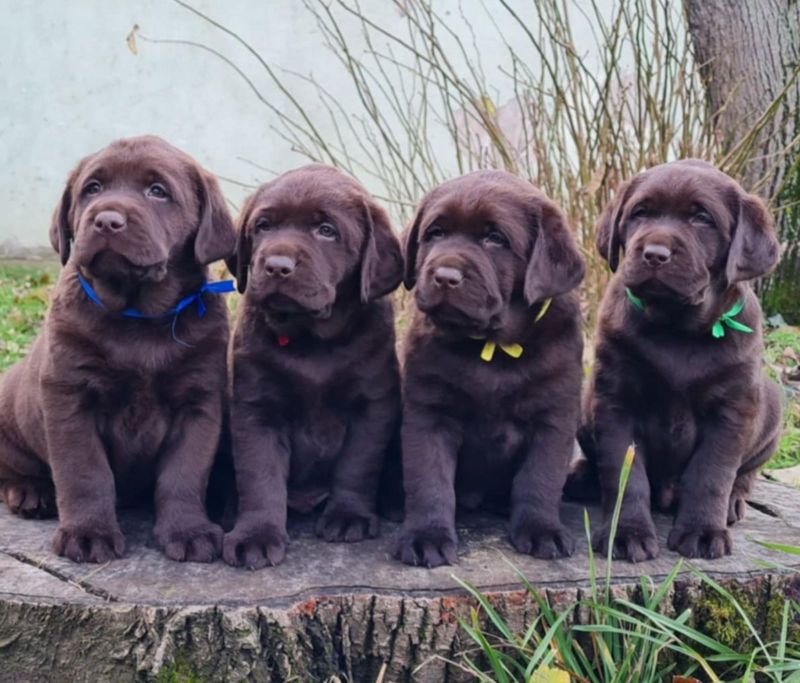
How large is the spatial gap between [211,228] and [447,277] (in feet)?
2.68

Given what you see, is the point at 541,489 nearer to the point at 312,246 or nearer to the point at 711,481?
the point at 711,481

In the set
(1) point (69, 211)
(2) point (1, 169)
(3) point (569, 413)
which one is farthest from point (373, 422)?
(2) point (1, 169)

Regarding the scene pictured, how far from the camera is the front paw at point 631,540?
3.54 meters

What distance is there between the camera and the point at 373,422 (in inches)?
151

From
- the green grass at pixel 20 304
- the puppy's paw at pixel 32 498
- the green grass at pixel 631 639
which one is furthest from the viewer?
the green grass at pixel 20 304

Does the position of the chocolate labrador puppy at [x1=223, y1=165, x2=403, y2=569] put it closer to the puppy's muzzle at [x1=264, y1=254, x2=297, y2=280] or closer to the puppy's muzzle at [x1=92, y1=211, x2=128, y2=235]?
the puppy's muzzle at [x1=264, y1=254, x2=297, y2=280]

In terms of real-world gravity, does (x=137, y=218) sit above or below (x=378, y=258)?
above

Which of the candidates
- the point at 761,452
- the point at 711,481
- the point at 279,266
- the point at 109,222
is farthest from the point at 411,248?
the point at 761,452

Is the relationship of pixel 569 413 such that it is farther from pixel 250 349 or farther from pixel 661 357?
pixel 250 349

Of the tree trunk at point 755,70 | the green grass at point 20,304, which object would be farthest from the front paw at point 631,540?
the green grass at point 20,304

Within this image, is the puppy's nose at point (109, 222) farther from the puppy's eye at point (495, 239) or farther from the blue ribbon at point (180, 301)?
the puppy's eye at point (495, 239)

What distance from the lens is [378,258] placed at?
149 inches

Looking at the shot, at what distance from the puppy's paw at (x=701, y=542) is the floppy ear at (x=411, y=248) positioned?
1.20 metres

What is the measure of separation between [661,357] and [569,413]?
14.0 inches
